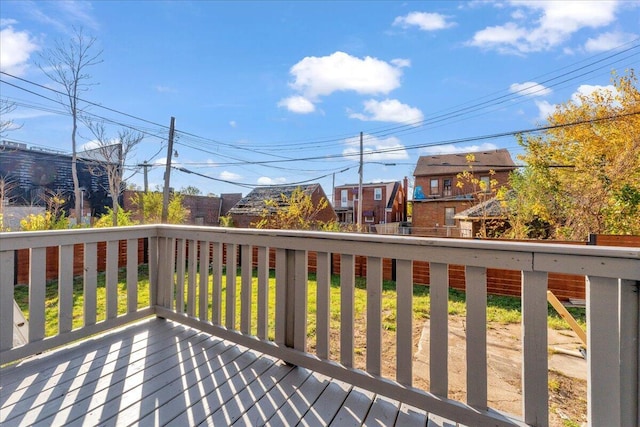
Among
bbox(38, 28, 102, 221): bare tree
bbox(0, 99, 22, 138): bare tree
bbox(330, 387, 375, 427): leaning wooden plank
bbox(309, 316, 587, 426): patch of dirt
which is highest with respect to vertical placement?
bbox(38, 28, 102, 221): bare tree

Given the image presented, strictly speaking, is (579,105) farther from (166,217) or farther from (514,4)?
(166,217)

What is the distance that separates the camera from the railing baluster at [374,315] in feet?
4.29

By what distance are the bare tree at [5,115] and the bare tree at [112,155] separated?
3215mm

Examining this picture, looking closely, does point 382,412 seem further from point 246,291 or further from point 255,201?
point 255,201

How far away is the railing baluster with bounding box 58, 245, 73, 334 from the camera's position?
171 centimetres

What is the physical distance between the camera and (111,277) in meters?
1.95

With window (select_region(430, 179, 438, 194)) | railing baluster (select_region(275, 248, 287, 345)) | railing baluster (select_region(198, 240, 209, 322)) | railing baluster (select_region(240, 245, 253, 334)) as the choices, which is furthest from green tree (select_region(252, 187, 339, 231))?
window (select_region(430, 179, 438, 194))

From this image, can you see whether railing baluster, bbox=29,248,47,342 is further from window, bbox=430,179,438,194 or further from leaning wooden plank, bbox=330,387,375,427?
window, bbox=430,179,438,194

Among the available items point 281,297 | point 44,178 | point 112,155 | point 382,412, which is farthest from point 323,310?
point 44,178

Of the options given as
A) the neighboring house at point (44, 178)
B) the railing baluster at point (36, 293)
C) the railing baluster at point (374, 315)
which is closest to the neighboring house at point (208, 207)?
the neighboring house at point (44, 178)

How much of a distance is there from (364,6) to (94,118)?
8728 millimetres

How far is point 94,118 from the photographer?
8922 millimetres

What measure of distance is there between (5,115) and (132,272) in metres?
6.87

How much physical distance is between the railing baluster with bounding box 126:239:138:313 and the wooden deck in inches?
Answer: 13.6
